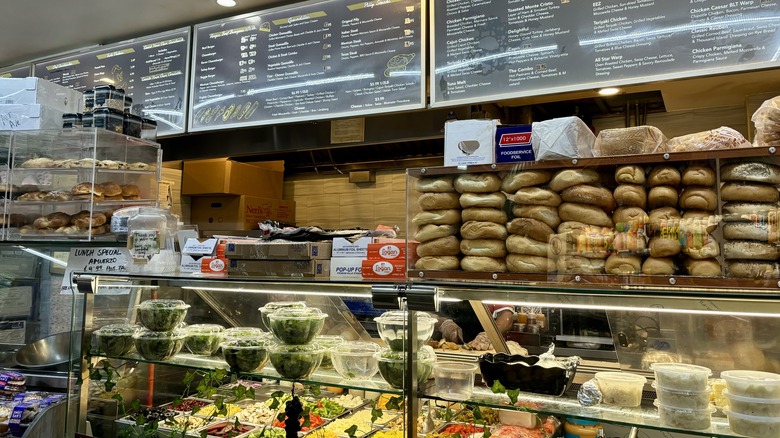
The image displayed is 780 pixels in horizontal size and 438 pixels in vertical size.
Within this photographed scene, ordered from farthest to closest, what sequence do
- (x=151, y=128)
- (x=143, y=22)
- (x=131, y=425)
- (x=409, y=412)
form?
(x=143, y=22)
(x=151, y=128)
(x=131, y=425)
(x=409, y=412)

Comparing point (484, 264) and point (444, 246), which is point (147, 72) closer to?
point (444, 246)

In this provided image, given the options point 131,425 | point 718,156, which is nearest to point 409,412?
point 718,156

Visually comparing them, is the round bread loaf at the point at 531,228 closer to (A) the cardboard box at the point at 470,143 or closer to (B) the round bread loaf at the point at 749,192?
(A) the cardboard box at the point at 470,143

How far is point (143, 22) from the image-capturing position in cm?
385

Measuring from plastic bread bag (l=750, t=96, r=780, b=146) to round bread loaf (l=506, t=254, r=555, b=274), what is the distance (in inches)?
30.2

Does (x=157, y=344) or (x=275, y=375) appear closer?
(x=275, y=375)

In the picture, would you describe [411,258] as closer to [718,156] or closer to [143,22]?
[718,156]

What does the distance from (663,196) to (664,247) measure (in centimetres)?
16

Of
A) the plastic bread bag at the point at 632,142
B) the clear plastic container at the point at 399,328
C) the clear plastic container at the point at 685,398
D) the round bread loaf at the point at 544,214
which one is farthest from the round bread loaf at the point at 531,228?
the clear plastic container at the point at 685,398

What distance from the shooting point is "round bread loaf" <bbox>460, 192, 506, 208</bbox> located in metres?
1.73

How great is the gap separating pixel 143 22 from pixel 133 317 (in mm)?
2423

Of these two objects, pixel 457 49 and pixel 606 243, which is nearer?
pixel 606 243

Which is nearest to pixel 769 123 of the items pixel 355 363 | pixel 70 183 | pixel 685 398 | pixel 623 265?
pixel 623 265

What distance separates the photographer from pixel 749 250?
1393 mm
